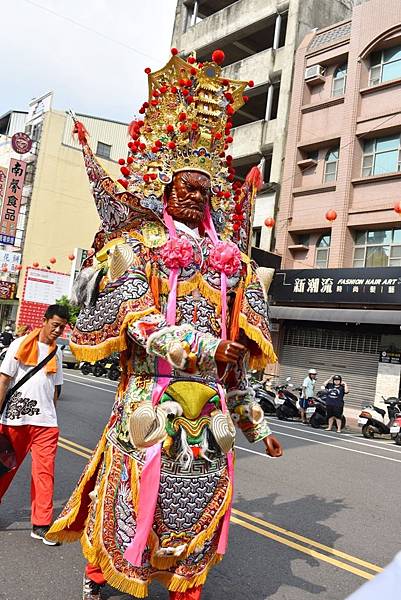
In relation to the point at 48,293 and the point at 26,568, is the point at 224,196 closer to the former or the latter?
the point at 26,568

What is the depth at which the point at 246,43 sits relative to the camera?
2536cm

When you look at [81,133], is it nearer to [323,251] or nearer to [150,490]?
[150,490]

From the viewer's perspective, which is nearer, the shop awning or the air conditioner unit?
the shop awning

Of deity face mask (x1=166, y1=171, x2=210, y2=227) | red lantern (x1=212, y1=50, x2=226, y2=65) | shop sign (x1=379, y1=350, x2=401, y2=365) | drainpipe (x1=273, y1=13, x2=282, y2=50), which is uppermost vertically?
drainpipe (x1=273, y1=13, x2=282, y2=50)

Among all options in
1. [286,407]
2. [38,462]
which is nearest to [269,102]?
[286,407]

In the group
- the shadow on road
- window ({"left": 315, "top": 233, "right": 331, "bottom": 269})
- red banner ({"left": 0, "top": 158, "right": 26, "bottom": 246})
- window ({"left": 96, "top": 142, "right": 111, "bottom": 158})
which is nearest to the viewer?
A: the shadow on road

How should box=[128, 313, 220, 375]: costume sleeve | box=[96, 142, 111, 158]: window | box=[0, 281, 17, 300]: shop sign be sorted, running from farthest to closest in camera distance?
box=[96, 142, 111, 158]: window
box=[0, 281, 17, 300]: shop sign
box=[128, 313, 220, 375]: costume sleeve

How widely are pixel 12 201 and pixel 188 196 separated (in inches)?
1324

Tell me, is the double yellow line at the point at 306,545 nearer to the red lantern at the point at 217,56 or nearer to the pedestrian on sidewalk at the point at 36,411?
the pedestrian on sidewalk at the point at 36,411

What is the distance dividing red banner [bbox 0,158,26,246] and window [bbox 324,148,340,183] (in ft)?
67.9

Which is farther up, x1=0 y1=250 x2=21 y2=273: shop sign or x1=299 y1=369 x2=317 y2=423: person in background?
x1=0 y1=250 x2=21 y2=273: shop sign

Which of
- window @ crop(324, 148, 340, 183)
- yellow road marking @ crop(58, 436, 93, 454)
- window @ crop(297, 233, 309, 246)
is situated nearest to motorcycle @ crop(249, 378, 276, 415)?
window @ crop(297, 233, 309, 246)

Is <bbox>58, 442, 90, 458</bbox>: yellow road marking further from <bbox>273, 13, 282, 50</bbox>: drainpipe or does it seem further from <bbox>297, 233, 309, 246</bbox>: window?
<bbox>273, 13, 282, 50</bbox>: drainpipe

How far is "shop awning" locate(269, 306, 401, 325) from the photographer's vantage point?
52.5 feet
